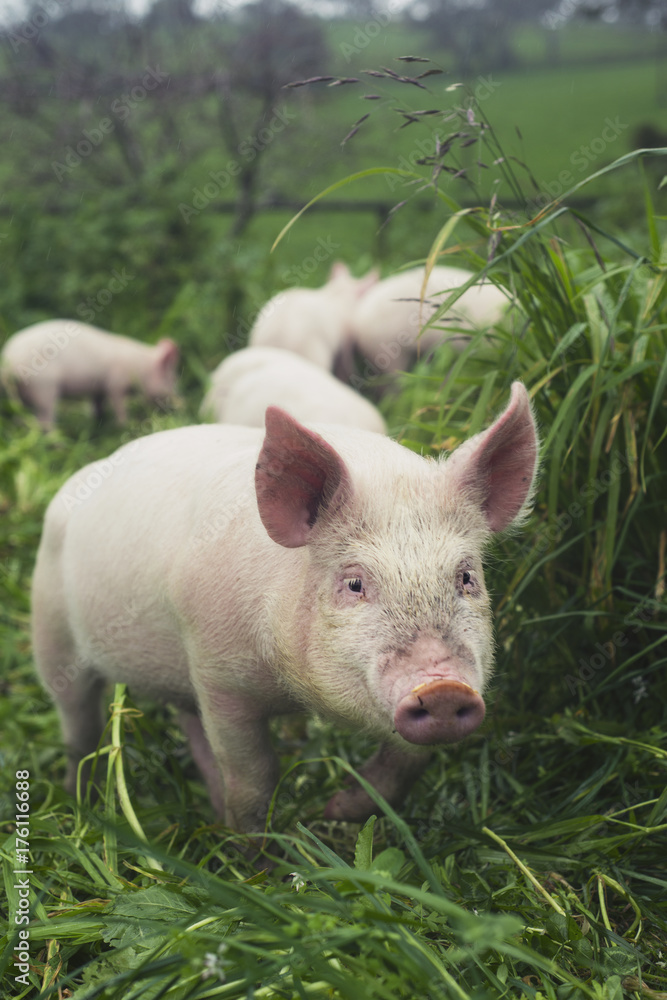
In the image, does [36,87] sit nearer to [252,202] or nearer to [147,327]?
[252,202]

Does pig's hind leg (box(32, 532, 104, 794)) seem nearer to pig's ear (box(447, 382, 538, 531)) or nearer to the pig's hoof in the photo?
the pig's hoof

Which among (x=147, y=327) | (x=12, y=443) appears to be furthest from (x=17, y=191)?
(x=12, y=443)

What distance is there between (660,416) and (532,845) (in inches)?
55.1

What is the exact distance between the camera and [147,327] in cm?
865

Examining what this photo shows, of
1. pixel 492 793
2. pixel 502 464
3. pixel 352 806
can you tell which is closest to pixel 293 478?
pixel 502 464

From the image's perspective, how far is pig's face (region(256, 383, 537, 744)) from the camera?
183cm

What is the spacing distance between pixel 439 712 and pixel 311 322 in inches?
215

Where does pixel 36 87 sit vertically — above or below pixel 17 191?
above

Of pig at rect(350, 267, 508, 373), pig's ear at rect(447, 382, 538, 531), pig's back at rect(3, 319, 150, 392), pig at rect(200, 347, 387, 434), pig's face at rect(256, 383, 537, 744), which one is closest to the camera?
pig's face at rect(256, 383, 537, 744)

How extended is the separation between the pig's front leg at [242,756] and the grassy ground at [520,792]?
9 cm

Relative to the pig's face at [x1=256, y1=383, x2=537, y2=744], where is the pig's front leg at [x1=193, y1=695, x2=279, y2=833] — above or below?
below

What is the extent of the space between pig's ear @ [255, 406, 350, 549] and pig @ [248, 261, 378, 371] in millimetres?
4694

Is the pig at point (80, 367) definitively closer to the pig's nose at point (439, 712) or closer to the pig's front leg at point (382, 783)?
the pig's front leg at point (382, 783)

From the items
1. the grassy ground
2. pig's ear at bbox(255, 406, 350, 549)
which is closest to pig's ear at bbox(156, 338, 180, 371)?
the grassy ground
